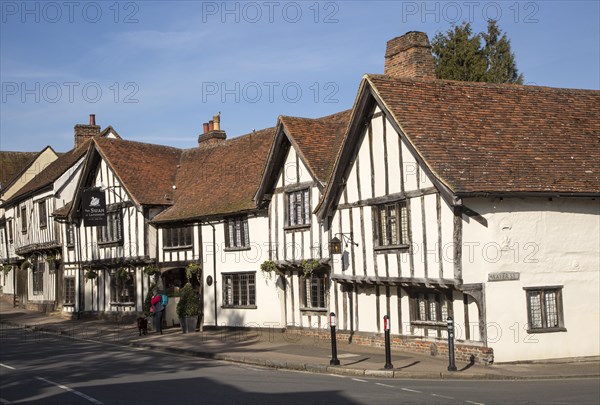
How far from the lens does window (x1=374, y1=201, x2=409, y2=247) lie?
20719 millimetres

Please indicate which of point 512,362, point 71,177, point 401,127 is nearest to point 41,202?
point 71,177

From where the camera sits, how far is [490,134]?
67.7ft

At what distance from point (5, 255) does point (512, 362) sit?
134 ft

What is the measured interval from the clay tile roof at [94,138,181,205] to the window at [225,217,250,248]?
4.88 meters

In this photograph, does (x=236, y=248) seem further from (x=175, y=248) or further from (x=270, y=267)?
(x=175, y=248)

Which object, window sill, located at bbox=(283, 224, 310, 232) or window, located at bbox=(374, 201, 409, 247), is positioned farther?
window sill, located at bbox=(283, 224, 310, 232)

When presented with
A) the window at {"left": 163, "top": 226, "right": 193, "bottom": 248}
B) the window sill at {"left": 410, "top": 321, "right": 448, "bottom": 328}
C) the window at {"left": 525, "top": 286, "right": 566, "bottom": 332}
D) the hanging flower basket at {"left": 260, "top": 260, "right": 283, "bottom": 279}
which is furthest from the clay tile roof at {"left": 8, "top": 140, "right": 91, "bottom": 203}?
the window at {"left": 525, "top": 286, "right": 566, "bottom": 332}

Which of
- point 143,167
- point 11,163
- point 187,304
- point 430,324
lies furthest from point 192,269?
point 11,163

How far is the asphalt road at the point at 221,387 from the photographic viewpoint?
1338 cm

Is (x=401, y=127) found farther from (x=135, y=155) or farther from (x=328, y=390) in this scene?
(x=135, y=155)

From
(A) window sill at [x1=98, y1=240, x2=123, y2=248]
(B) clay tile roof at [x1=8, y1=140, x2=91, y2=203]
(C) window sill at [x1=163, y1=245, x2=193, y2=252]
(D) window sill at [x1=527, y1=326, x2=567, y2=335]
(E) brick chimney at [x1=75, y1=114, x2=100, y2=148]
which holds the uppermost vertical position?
(E) brick chimney at [x1=75, y1=114, x2=100, y2=148]

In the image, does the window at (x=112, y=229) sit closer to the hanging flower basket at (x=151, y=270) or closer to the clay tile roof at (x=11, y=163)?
the hanging flower basket at (x=151, y=270)

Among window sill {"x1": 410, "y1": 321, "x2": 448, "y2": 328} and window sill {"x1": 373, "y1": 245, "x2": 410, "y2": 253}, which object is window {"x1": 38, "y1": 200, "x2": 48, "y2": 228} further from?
window sill {"x1": 410, "y1": 321, "x2": 448, "y2": 328}

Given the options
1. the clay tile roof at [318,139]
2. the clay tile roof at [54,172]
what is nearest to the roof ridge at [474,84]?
the clay tile roof at [318,139]
